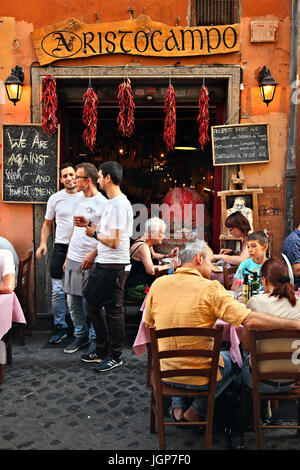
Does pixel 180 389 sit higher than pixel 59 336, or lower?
higher

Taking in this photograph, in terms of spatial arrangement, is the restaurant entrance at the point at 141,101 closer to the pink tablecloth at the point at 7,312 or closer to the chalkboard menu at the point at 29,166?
the chalkboard menu at the point at 29,166

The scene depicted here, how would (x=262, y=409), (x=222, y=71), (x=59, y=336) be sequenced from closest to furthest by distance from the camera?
(x=262, y=409) → (x=59, y=336) → (x=222, y=71)

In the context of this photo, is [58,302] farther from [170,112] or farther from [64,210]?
[170,112]

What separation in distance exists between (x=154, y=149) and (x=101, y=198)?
4.29m

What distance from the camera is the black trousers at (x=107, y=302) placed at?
4691 millimetres

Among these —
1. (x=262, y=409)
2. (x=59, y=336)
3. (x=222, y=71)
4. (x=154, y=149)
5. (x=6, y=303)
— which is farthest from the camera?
(x=154, y=149)

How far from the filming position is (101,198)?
527 centimetres

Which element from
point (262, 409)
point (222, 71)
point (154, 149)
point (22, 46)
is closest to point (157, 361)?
point (262, 409)

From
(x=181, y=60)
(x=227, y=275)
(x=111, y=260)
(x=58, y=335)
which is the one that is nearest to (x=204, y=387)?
(x=227, y=275)

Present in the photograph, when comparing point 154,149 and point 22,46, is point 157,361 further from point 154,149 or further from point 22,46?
point 154,149

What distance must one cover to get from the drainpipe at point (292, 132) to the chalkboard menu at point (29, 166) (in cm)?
344

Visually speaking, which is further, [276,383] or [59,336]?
[59,336]

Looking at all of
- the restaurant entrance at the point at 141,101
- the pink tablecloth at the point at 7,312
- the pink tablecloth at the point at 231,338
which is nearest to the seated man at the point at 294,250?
the restaurant entrance at the point at 141,101

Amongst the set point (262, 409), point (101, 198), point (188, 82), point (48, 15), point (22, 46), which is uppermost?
point (48, 15)
